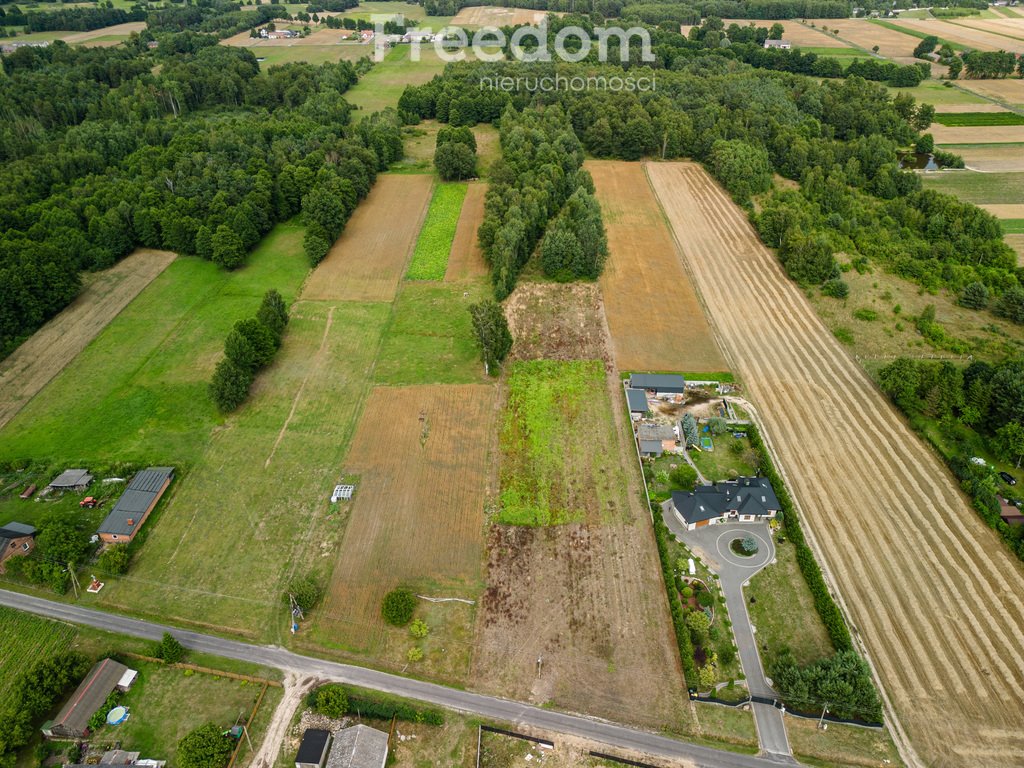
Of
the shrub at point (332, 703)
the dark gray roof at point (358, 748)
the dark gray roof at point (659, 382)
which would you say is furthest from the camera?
the dark gray roof at point (659, 382)

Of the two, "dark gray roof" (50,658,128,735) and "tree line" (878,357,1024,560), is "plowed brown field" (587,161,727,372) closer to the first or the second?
"tree line" (878,357,1024,560)

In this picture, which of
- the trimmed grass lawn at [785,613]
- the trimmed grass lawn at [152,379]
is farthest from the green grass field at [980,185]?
the trimmed grass lawn at [152,379]

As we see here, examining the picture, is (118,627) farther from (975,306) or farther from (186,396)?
(975,306)

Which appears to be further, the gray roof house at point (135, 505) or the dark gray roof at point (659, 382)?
the dark gray roof at point (659, 382)

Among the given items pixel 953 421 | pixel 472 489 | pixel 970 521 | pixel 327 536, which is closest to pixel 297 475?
pixel 327 536

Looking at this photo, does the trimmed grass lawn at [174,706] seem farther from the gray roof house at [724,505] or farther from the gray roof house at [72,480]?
the gray roof house at [724,505]

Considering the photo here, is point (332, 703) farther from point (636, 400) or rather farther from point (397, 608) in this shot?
point (636, 400)

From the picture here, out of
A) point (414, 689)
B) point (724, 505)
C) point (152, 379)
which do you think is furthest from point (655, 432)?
Answer: point (152, 379)
